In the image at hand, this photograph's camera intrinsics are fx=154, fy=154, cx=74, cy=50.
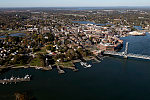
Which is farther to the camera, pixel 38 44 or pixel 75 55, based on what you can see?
pixel 38 44

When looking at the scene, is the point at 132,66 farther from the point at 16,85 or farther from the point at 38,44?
the point at 38,44

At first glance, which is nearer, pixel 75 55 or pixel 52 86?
pixel 52 86

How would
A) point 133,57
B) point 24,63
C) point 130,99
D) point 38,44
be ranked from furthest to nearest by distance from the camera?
point 38,44 < point 133,57 < point 24,63 < point 130,99

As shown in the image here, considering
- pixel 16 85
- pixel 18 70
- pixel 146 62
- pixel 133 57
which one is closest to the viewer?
pixel 16 85

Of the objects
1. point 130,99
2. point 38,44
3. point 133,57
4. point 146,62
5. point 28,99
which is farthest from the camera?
point 38,44

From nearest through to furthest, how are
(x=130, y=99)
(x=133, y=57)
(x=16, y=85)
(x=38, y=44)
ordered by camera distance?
(x=130, y=99), (x=16, y=85), (x=133, y=57), (x=38, y=44)

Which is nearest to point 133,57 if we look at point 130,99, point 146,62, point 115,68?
point 146,62

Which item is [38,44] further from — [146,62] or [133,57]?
[146,62]

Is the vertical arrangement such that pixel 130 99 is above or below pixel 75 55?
below

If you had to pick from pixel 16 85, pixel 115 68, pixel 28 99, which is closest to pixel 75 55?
pixel 115 68
